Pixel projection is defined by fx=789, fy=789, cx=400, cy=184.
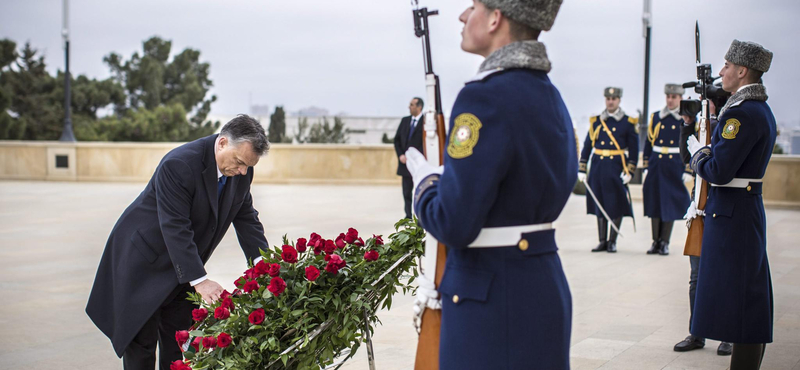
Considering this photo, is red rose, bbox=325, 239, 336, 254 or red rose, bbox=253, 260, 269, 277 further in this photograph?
red rose, bbox=325, 239, 336, 254

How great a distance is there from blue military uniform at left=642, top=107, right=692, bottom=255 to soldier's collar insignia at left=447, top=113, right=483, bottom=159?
8093 mm

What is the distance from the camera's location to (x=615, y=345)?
5.49 m

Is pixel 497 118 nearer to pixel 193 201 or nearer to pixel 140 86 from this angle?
pixel 193 201

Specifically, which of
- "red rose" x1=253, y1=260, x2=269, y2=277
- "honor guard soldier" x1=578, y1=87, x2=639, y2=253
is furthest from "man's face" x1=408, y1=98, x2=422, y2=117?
"red rose" x1=253, y1=260, x2=269, y2=277

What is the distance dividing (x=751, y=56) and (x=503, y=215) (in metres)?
2.73

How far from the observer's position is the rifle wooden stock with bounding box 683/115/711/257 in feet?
16.0

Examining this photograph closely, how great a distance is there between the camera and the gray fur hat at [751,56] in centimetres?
429

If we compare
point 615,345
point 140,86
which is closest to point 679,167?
point 615,345

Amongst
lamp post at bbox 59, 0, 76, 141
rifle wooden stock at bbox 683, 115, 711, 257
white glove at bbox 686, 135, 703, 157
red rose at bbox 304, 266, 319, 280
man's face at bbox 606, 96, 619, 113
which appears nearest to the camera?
red rose at bbox 304, 266, 319, 280

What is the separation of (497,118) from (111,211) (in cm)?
1286

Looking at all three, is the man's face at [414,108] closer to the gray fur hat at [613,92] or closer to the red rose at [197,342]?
the gray fur hat at [613,92]

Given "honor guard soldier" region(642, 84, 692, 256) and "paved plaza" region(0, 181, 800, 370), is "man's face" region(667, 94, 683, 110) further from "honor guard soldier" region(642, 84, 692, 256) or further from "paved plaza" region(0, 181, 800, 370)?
"paved plaza" region(0, 181, 800, 370)

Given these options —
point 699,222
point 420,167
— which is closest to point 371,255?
point 420,167

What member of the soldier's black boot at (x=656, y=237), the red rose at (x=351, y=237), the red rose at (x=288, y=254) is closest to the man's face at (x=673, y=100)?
the soldier's black boot at (x=656, y=237)
